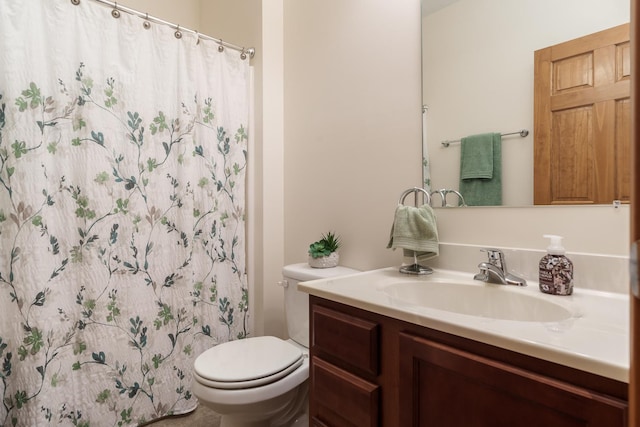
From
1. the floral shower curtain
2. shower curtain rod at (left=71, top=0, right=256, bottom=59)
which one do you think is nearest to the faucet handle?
the floral shower curtain

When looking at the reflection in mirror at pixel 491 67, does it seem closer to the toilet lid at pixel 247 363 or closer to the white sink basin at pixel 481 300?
the white sink basin at pixel 481 300

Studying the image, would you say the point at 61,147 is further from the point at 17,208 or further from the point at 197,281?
the point at 197,281

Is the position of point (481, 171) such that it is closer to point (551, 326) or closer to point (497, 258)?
point (497, 258)

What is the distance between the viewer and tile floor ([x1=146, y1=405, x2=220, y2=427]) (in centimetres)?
161

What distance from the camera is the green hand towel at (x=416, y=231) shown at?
3.67ft

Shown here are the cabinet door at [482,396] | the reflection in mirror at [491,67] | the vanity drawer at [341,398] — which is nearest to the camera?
the cabinet door at [482,396]

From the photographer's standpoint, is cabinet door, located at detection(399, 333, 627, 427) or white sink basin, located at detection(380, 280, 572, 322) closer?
cabinet door, located at detection(399, 333, 627, 427)

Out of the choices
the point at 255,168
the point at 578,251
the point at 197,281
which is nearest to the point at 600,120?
the point at 578,251

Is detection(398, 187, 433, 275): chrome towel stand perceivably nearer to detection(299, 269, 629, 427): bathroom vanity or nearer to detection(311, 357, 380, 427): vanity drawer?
detection(299, 269, 629, 427): bathroom vanity

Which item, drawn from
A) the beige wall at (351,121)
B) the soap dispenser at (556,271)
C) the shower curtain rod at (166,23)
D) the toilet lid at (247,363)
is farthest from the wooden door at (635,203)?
the shower curtain rod at (166,23)

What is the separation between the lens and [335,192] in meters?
1.63

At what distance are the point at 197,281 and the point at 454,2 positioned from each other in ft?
5.36

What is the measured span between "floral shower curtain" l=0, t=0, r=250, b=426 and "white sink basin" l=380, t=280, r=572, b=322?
1.09 meters

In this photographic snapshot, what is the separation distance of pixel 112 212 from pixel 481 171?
1.50 metres
